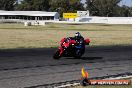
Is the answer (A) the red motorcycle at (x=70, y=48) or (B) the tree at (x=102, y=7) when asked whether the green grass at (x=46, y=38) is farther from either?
(B) the tree at (x=102, y=7)

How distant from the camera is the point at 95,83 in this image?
954cm

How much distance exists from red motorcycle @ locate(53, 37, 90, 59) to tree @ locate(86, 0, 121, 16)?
148034mm

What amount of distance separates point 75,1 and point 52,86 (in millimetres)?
137754

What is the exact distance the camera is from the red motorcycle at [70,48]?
53.6 ft

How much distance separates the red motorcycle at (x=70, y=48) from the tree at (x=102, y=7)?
148034mm

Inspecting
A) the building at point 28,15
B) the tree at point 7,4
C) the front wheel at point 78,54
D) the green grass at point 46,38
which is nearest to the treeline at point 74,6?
→ the tree at point 7,4

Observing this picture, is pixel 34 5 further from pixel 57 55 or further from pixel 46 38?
pixel 57 55

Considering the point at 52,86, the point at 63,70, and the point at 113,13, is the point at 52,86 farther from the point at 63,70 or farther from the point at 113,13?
the point at 113,13

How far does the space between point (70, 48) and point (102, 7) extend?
148974 millimetres

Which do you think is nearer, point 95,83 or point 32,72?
point 95,83

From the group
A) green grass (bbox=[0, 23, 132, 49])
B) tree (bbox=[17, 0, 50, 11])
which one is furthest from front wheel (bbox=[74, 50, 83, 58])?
tree (bbox=[17, 0, 50, 11])

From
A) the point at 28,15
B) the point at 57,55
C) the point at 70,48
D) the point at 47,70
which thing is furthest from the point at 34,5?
the point at 47,70

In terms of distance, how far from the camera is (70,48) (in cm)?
1652

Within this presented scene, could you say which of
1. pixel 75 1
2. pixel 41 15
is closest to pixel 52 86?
pixel 41 15
